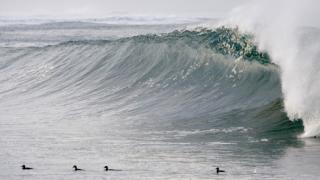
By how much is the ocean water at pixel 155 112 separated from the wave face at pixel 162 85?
0.14ft

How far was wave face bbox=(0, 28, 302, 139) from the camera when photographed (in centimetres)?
2224

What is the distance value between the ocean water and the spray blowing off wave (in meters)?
0.28

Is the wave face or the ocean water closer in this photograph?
the ocean water

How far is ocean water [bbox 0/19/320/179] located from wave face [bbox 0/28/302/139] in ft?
0.14

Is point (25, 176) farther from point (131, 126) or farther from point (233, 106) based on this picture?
point (233, 106)

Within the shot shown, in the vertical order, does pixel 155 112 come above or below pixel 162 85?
below

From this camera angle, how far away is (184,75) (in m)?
27.9

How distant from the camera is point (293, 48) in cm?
2364

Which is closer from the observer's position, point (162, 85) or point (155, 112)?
point (155, 112)

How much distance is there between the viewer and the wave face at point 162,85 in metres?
22.2

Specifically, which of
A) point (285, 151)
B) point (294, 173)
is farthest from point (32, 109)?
point (294, 173)

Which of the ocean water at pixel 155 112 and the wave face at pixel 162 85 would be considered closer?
the ocean water at pixel 155 112

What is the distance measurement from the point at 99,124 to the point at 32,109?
156 inches

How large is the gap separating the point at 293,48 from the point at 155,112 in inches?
172
